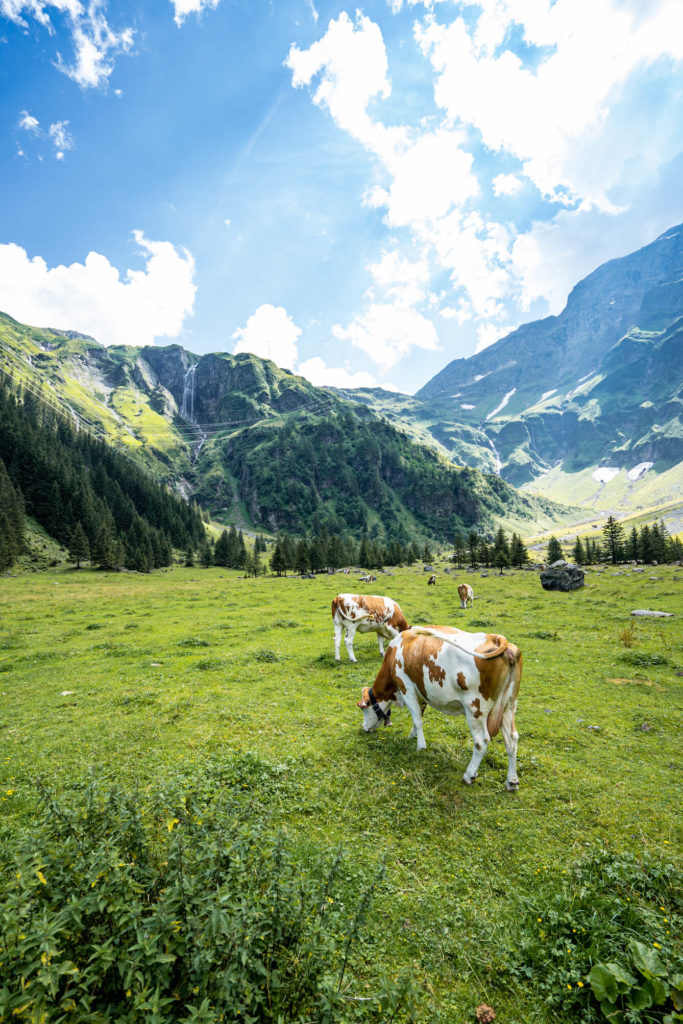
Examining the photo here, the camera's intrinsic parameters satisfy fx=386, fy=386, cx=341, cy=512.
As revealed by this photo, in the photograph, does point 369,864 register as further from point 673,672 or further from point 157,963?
point 673,672

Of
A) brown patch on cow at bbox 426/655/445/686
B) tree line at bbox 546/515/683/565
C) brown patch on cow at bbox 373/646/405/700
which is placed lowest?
brown patch on cow at bbox 373/646/405/700

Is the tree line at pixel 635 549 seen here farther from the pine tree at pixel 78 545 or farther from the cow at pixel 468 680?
the pine tree at pixel 78 545

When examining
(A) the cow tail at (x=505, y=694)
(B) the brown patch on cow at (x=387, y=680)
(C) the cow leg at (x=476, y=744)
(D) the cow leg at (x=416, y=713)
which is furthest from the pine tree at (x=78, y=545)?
(A) the cow tail at (x=505, y=694)

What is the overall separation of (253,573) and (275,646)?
7888cm

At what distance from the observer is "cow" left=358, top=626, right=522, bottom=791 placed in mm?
9414

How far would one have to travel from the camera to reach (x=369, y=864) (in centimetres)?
718

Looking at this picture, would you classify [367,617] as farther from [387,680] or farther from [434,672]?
[434,672]

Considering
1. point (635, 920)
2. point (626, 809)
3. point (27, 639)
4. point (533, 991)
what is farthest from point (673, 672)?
point (27, 639)

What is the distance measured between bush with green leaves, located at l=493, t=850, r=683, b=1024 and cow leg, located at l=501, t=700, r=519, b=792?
2459 mm

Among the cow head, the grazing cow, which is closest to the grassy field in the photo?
the cow head

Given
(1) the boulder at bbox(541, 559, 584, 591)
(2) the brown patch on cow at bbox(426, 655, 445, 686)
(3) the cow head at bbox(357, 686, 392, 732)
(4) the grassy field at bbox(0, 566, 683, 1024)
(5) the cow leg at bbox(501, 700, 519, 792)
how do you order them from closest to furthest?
(4) the grassy field at bbox(0, 566, 683, 1024) → (5) the cow leg at bbox(501, 700, 519, 792) → (2) the brown patch on cow at bbox(426, 655, 445, 686) → (3) the cow head at bbox(357, 686, 392, 732) → (1) the boulder at bbox(541, 559, 584, 591)

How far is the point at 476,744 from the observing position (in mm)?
9516

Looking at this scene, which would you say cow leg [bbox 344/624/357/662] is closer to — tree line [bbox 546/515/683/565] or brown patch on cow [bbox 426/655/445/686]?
brown patch on cow [bbox 426/655/445/686]

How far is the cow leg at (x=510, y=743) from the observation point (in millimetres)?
9375
